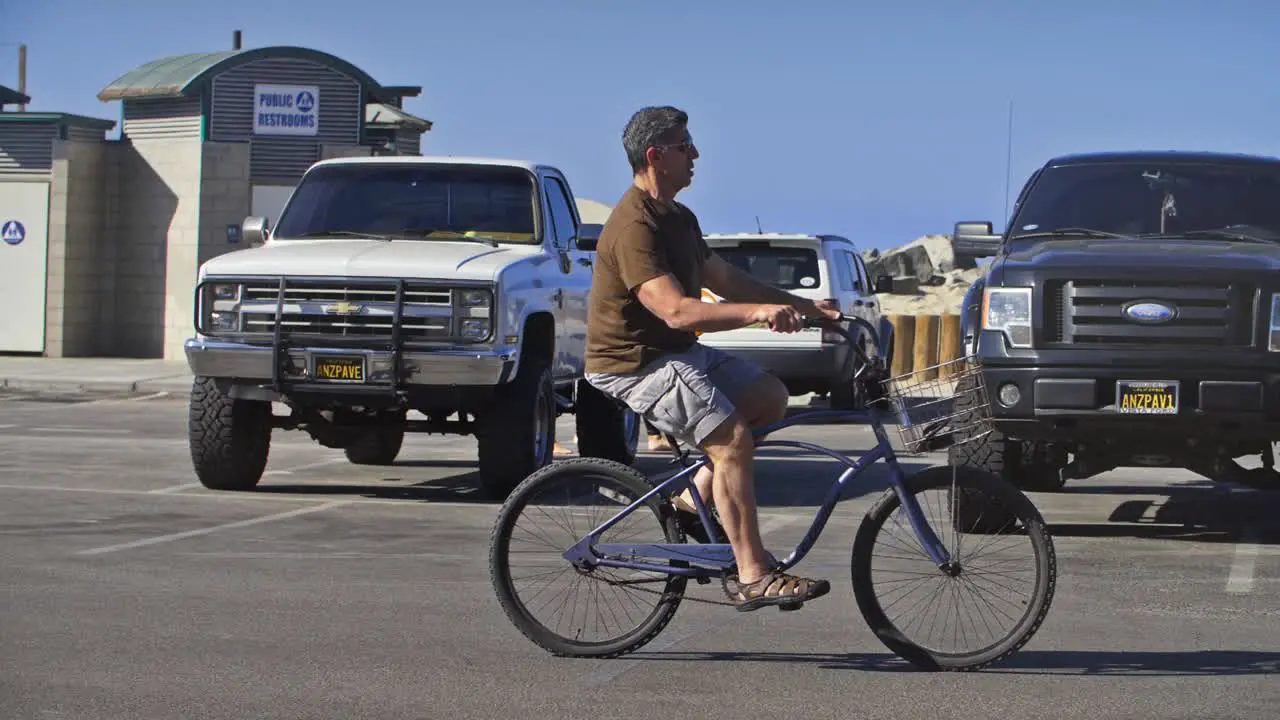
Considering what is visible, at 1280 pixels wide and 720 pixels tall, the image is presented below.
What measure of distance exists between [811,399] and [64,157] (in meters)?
12.0

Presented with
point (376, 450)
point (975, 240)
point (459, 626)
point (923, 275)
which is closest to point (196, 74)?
point (376, 450)

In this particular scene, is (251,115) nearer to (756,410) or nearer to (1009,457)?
(1009,457)

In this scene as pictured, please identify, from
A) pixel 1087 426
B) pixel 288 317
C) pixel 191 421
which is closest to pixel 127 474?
pixel 191 421

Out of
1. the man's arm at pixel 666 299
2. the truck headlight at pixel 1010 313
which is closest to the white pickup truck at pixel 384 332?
the truck headlight at pixel 1010 313

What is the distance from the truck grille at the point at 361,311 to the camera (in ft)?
38.5

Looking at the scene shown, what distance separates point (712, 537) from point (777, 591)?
31 centimetres

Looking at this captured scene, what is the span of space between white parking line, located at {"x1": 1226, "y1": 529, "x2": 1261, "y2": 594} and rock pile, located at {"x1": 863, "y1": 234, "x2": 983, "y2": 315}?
42056 millimetres

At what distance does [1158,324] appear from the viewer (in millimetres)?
10031

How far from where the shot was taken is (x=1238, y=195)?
38.3ft

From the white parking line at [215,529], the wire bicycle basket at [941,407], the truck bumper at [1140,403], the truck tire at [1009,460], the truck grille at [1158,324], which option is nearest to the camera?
the wire bicycle basket at [941,407]

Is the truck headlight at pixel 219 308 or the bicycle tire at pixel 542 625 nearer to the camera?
the bicycle tire at pixel 542 625

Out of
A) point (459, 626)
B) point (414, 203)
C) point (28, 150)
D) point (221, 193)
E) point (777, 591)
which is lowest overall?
point (459, 626)

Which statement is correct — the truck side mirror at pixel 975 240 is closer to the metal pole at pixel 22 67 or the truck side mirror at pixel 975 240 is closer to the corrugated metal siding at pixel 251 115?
the corrugated metal siding at pixel 251 115

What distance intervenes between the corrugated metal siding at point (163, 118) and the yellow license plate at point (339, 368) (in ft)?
61.3
